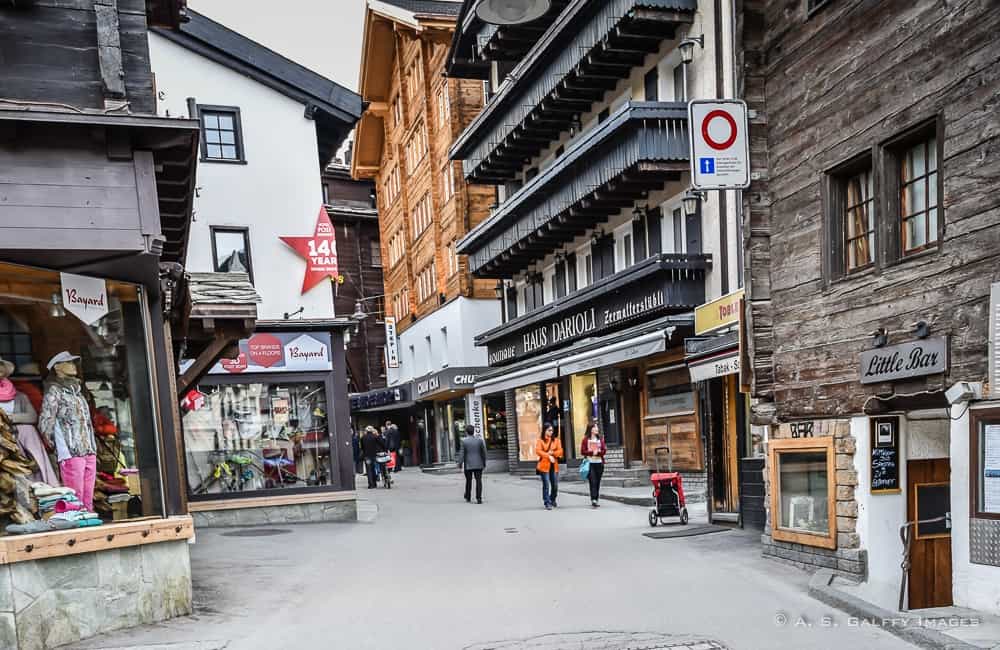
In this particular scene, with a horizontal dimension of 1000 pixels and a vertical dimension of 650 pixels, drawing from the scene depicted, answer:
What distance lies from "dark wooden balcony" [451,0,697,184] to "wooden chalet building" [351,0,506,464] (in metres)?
5.28

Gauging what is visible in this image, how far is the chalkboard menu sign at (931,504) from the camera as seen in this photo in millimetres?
10250

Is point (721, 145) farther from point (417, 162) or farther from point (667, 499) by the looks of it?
point (417, 162)

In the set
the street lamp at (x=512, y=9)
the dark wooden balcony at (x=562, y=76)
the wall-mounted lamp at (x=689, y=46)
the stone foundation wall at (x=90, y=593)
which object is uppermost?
the dark wooden balcony at (x=562, y=76)

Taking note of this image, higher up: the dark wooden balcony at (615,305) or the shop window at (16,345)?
the dark wooden balcony at (615,305)

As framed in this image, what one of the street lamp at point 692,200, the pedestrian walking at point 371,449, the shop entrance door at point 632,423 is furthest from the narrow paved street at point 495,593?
the pedestrian walking at point 371,449

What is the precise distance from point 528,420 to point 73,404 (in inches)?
1008

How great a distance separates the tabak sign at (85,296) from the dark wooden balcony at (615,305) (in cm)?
1393

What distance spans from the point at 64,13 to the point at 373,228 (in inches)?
1717

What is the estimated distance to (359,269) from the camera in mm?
51969

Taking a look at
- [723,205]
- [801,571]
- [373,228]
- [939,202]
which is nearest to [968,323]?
[939,202]

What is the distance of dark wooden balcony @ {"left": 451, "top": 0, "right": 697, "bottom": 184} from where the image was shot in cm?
2172

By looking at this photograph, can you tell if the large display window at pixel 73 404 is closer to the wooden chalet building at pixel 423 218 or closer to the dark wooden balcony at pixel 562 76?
the dark wooden balcony at pixel 562 76

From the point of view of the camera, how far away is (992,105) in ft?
26.5

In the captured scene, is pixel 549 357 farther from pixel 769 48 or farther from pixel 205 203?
pixel 769 48
